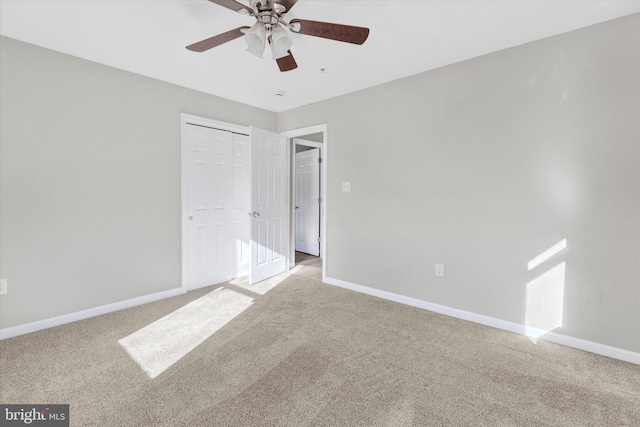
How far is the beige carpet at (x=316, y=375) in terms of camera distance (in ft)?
5.06

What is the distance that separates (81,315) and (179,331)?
107 cm

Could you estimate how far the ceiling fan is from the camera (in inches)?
64.0

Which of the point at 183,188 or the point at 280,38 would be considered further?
the point at 183,188

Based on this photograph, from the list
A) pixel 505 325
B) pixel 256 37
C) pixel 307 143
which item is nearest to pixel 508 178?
pixel 505 325

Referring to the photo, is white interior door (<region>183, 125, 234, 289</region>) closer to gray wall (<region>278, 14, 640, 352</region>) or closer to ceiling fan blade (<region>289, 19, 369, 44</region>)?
gray wall (<region>278, 14, 640, 352</region>)

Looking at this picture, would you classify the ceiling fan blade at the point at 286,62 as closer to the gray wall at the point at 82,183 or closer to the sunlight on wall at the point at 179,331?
the gray wall at the point at 82,183

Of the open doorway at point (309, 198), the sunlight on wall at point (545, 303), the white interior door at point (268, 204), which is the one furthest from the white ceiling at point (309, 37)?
the open doorway at point (309, 198)

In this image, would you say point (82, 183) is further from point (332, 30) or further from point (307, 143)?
point (307, 143)

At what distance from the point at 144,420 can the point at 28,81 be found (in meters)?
2.81

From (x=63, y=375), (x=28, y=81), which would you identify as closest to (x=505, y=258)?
(x=63, y=375)

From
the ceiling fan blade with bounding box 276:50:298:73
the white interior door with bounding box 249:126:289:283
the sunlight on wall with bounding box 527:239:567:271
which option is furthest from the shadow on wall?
the white interior door with bounding box 249:126:289:283

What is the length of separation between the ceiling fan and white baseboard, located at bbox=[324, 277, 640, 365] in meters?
2.52

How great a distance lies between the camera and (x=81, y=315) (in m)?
2.68

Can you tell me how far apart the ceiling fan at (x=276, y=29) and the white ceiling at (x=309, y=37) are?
0.91 feet
